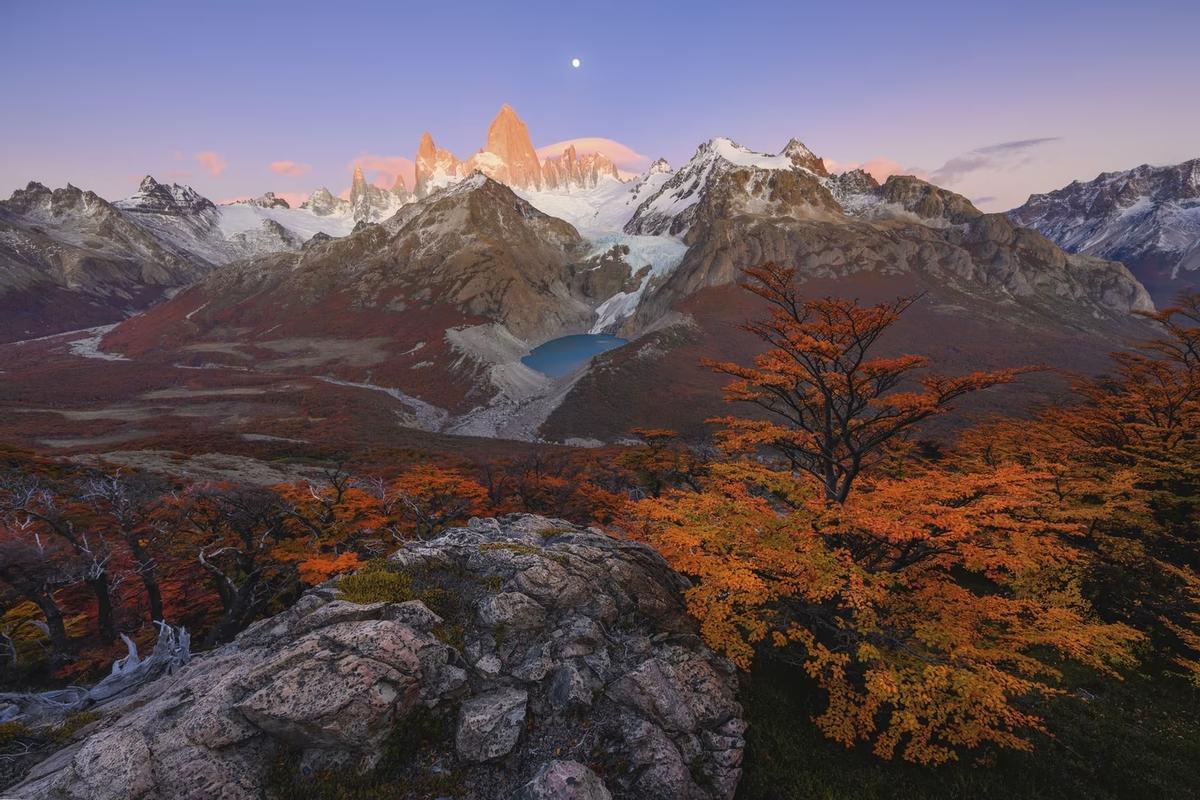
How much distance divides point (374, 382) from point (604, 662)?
106837 millimetres

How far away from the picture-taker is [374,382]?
105375 mm

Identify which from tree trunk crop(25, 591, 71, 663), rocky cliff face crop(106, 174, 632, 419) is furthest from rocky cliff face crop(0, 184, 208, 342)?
tree trunk crop(25, 591, 71, 663)

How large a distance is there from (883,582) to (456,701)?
33.6 ft

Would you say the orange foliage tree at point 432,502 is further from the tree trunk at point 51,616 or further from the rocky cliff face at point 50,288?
the rocky cliff face at point 50,288

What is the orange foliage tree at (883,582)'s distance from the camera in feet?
36.0

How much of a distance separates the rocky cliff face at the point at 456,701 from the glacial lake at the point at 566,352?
348 feet

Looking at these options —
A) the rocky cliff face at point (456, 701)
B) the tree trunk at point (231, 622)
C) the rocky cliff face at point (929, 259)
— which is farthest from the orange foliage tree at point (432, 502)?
the rocky cliff face at point (929, 259)

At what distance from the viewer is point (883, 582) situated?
460 inches

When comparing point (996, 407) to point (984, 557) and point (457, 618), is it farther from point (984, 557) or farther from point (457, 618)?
point (457, 618)

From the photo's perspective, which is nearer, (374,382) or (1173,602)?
(1173,602)

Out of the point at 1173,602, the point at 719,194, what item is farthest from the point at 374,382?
the point at 719,194

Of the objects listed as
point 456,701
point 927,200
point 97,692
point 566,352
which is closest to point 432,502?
point 97,692

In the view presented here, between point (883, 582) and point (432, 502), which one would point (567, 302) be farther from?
point (883, 582)

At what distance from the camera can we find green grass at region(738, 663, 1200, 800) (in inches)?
440
